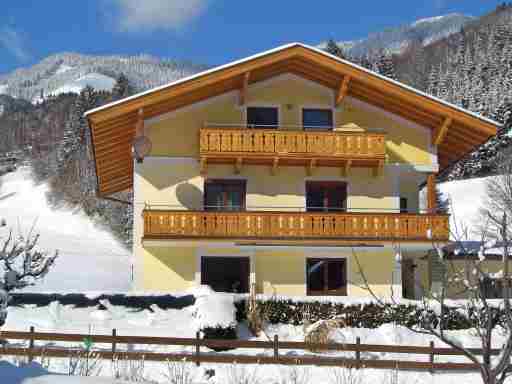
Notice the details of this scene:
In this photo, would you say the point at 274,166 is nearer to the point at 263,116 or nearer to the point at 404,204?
the point at 263,116

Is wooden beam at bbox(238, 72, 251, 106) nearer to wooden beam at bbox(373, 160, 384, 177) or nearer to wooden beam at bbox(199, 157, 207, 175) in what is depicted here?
wooden beam at bbox(199, 157, 207, 175)

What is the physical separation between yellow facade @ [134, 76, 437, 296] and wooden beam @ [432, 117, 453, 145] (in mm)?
369

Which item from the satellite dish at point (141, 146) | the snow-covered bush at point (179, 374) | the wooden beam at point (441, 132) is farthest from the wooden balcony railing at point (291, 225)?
the snow-covered bush at point (179, 374)

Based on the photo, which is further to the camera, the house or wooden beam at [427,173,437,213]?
wooden beam at [427,173,437,213]

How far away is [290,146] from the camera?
2412 cm

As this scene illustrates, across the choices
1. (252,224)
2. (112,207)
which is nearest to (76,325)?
(252,224)

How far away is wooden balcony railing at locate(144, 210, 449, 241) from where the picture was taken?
2300 centimetres

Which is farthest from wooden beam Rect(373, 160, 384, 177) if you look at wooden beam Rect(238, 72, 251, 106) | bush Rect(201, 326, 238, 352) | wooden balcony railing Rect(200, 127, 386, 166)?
bush Rect(201, 326, 238, 352)

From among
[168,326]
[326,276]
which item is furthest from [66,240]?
[168,326]

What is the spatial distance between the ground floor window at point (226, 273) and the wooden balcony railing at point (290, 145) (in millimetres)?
3529

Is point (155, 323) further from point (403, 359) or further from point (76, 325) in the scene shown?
point (403, 359)

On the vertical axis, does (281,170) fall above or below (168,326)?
above

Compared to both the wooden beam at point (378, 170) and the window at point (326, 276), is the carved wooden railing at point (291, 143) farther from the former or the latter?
the window at point (326, 276)

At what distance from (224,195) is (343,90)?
5708mm
